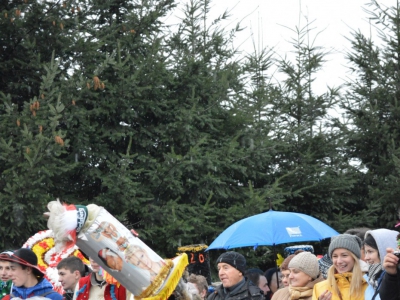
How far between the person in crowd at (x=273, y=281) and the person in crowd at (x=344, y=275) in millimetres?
4387

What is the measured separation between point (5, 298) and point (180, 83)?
29.3 ft

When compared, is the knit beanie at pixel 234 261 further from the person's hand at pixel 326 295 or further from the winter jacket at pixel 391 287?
the winter jacket at pixel 391 287

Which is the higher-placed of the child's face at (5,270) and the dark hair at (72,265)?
the child's face at (5,270)

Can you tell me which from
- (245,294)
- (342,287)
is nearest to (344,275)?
(342,287)

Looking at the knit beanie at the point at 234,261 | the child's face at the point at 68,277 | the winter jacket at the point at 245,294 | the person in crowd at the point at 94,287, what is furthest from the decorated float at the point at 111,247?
the child's face at the point at 68,277

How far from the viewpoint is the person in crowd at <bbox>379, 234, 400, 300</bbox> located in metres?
4.93

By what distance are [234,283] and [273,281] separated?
3778 mm

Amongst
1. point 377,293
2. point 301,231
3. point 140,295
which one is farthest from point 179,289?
point 301,231

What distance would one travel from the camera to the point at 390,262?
494 centimetres

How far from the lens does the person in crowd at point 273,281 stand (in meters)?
10.5

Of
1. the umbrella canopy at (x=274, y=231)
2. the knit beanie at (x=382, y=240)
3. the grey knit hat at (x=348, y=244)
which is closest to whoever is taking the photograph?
the knit beanie at (x=382, y=240)

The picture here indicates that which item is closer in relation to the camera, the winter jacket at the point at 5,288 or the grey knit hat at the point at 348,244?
the grey knit hat at the point at 348,244

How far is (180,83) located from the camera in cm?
1480

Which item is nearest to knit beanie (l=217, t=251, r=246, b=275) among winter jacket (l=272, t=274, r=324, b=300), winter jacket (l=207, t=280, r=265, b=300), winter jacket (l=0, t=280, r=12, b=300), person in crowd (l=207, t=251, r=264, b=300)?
person in crowd (l=207, t=251, r=264, b=300)
